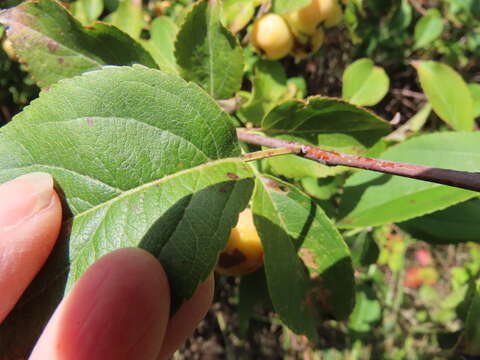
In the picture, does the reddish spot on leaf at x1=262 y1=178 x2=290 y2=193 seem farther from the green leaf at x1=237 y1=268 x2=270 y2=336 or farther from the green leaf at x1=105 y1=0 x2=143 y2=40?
the green leaf at x1=105 y1=0 x2=143 y2=40

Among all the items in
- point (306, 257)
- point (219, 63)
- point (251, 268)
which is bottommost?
point (251, 268)

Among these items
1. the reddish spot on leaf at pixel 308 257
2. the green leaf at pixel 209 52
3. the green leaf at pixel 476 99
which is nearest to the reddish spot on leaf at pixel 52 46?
the green leaf at pixel 209 52

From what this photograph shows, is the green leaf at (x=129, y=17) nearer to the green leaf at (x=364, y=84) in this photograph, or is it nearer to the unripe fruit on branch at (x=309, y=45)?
the unripe fruit on branch at (x=309, y=45)

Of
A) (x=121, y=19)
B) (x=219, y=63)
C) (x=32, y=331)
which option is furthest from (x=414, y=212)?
(x=121, y=19)

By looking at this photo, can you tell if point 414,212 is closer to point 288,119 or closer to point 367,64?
point 288,119

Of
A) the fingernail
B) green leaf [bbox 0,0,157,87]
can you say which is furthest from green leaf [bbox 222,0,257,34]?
the fingernail
